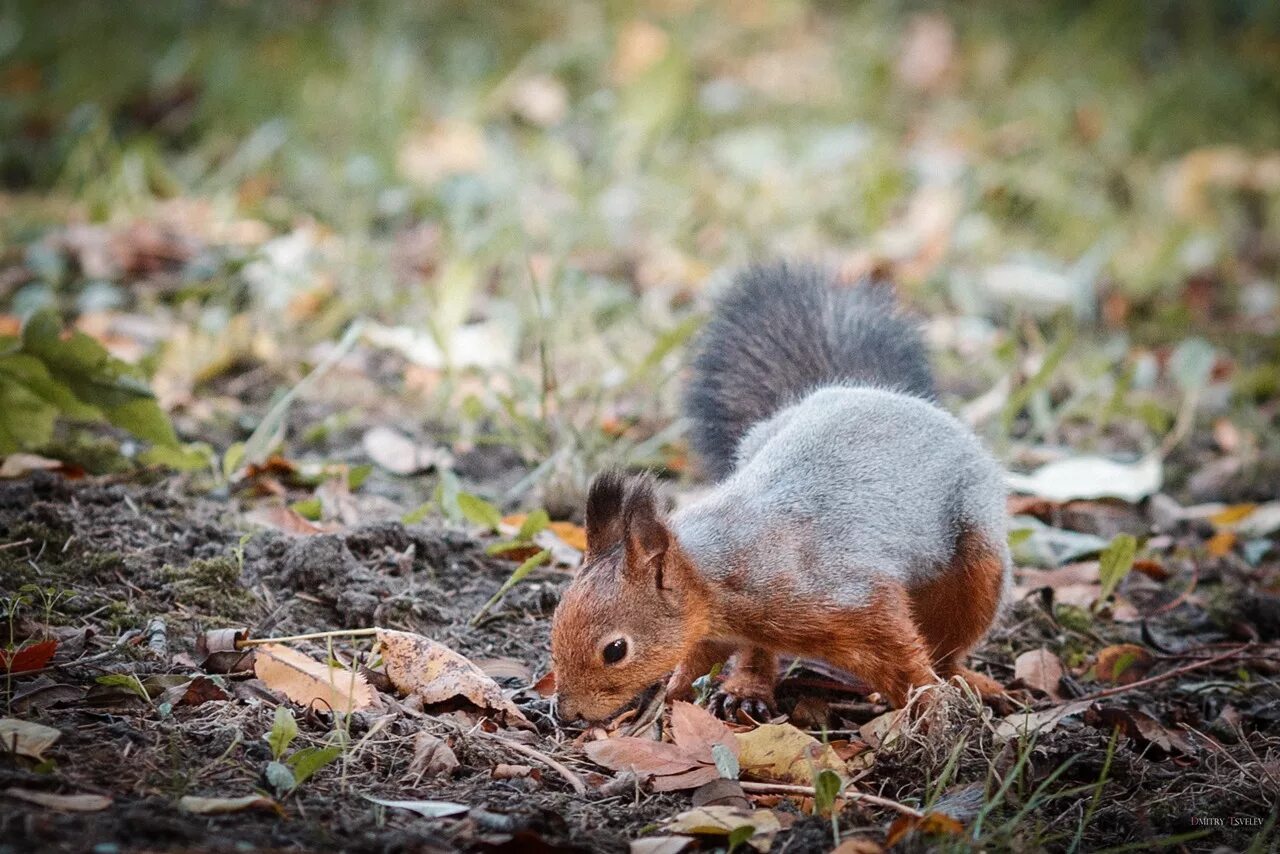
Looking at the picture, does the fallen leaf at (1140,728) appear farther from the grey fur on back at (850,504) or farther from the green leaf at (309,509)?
the green leaf at (309,509)

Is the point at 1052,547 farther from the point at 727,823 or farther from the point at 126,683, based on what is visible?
the point at 126,683

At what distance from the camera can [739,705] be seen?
2.33m

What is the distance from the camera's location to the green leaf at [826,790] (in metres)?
1.79

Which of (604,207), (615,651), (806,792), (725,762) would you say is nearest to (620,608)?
(615,651)

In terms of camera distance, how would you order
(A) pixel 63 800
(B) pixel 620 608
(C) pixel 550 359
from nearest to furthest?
(A) pixel 63 800
(B) pixel 620 608
(C) pixel 550 359

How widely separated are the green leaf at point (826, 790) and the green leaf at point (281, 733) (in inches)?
26.8

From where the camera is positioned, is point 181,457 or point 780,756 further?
point 181,457

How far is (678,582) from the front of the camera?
2150 mm

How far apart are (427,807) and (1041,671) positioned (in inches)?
47.1

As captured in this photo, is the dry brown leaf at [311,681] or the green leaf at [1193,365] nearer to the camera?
the dry brown leaf at [311,681]

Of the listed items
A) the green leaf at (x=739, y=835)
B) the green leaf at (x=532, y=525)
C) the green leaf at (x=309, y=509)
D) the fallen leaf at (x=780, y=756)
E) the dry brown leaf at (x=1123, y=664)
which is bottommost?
the dry brown leaf at (x=1123, y=664)

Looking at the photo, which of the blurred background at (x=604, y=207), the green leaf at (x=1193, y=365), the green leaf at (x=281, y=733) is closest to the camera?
the green leaf at (x=281, y=733)

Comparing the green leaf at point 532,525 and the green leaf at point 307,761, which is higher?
the green leaf at point 307,761

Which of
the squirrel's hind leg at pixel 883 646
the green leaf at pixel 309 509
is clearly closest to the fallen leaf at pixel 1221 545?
the squirrel's hind leg at pixel 883 646
